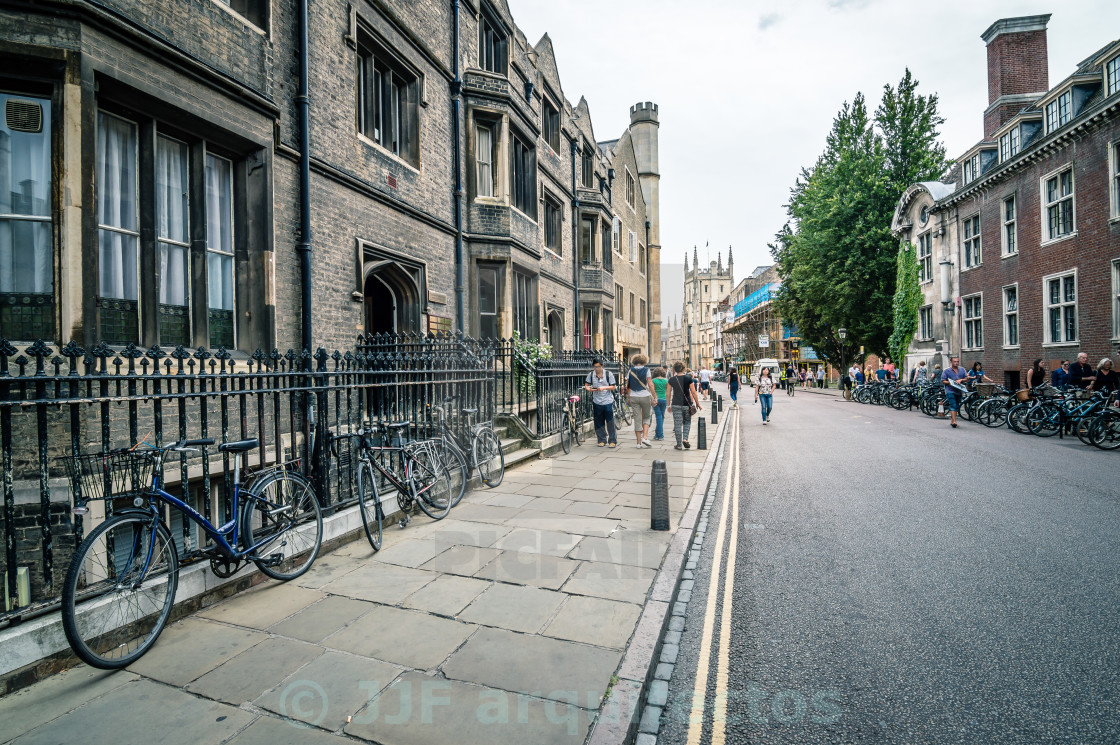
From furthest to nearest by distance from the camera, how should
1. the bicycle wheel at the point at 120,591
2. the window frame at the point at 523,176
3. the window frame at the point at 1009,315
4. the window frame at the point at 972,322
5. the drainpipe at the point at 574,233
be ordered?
the window frame at the point at 972,322 → the drainpipe at the point at 574,233 → the window frame at the point at 1009,315 → the window frame at the point at 523,176 → the bicycle wheel at the point at 120,591

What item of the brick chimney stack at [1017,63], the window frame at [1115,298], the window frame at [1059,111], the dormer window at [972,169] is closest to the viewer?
the window frame at [1115,298]

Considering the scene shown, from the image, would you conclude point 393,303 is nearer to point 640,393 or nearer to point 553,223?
point 640,393

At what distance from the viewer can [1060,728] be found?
271cm

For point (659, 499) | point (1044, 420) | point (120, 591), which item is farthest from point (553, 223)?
point (120, 591)

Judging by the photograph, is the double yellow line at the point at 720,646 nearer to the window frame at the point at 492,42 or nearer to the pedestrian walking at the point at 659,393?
the pedestrian walking at the point at 659,393

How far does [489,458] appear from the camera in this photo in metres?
8.15

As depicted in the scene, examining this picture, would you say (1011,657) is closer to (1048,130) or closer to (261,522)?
(261,522)

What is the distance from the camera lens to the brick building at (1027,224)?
1661 cm

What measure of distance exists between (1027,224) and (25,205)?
26.6 meters

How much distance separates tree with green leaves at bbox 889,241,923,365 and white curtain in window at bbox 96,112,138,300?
106 ft

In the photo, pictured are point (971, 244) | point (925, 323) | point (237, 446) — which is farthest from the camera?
point (925, 323)

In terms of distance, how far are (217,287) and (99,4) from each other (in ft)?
9.74

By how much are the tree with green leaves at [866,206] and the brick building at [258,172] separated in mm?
22193

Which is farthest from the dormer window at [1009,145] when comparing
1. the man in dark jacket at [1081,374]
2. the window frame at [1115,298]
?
the man in dark jacket at [1081,374]
